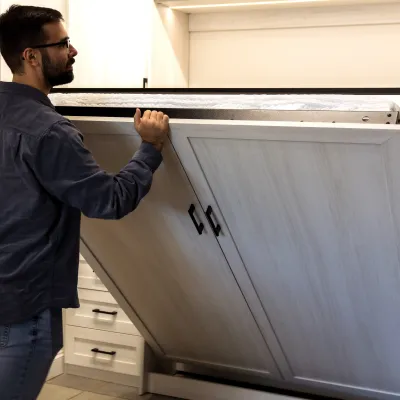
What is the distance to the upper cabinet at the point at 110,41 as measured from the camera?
9.61 feet

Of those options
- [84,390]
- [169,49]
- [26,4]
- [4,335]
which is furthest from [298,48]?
[4,335]

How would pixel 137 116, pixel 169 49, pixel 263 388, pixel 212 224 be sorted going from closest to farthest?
pixel 137 116 < pixel 212 224 < pixel 263 388 < pixel 169 49

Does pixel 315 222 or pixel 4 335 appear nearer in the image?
pixel 4 335

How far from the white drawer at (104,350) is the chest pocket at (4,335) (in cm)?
126

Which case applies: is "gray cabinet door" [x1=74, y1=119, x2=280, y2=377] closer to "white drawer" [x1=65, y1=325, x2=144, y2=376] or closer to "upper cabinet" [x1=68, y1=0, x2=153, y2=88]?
"white drawer" [x1=65, y1=325, x2=144, y2=376]

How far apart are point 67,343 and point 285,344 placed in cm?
119

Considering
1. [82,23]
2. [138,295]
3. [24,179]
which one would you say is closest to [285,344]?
[138,295]

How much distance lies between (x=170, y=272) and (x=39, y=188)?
2.38 feet

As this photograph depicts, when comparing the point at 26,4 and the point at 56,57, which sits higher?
the point at 26,4

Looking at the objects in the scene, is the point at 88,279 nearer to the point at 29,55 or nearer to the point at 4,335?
the point at 4,335

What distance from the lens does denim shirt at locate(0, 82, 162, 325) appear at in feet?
4.81

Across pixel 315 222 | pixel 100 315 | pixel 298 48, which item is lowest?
pixel 100 315

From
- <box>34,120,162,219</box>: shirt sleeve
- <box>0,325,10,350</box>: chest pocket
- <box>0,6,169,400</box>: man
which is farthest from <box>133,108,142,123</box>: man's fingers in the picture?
<box>0,325,10,350</box>: chest pocket

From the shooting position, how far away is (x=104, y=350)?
2852 millimetres
